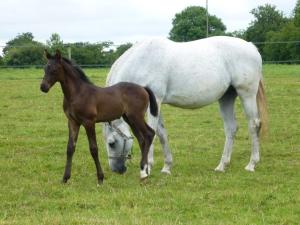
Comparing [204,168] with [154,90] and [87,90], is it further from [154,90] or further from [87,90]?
[87,90]

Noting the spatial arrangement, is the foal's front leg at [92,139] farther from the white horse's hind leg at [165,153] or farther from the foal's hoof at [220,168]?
the foal's hoof at [220,168]

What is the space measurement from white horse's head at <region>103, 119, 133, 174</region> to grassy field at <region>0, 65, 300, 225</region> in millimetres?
180

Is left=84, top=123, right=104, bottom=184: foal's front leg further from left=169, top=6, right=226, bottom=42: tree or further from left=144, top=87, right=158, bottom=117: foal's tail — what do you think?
left=169, top=6, right=226, bottom=42: tree

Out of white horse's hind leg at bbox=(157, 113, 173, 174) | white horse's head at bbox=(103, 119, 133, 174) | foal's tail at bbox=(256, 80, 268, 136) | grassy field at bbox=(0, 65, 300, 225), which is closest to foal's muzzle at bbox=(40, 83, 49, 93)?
grassy field at bbox=(0, 65, 300, 225)

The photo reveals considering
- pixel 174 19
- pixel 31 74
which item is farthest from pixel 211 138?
pixel 174 19

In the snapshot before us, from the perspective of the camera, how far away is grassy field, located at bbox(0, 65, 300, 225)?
5.82m

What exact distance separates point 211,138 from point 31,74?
2252 cm

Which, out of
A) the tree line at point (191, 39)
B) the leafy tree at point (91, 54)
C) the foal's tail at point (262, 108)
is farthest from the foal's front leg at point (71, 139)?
the leafy tree at point (91, 54)

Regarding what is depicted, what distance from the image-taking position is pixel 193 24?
77.6 meters

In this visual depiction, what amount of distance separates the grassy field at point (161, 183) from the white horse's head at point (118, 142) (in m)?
0.18

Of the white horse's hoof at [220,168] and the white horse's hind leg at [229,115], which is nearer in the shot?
the white horse's hoof at [220,168]

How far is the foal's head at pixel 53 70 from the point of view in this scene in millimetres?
7180

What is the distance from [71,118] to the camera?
7461 millimetres

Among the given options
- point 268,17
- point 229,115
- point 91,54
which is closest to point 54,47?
point 91,54
